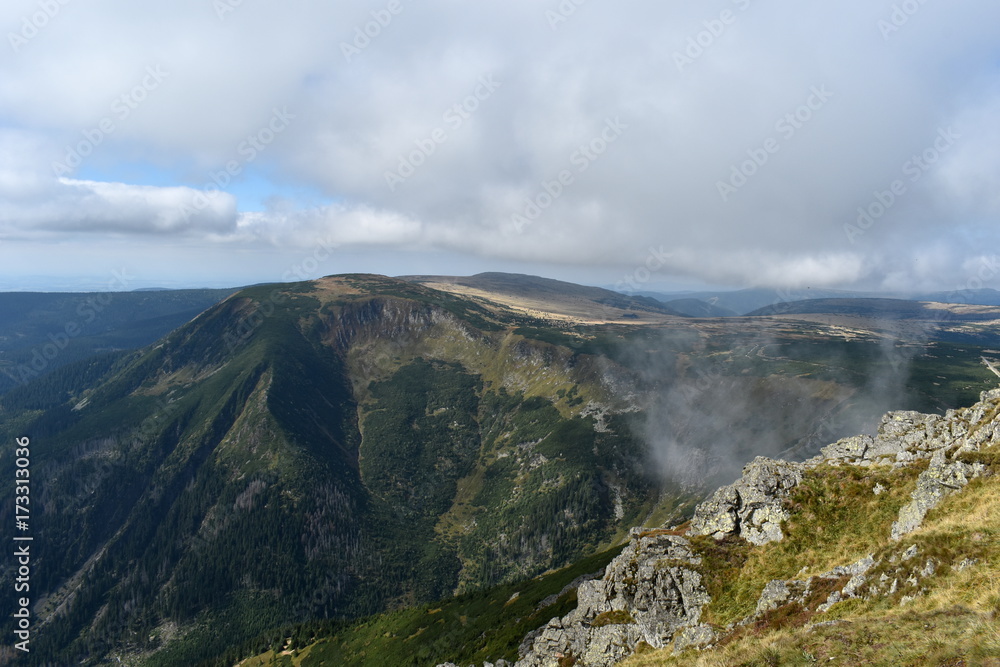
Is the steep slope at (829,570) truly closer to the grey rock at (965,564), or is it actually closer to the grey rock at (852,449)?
the grey rock at (965,564)

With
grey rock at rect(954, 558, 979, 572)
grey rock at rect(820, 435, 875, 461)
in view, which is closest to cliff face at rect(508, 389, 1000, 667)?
grey rock at rect(954, 558, 979, 572)

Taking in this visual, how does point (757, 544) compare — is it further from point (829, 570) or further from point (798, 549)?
point (829, 570)

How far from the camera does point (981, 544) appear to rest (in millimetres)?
30969

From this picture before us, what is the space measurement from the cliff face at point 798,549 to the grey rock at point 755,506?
0.54 ft

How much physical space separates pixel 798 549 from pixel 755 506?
8.19 m

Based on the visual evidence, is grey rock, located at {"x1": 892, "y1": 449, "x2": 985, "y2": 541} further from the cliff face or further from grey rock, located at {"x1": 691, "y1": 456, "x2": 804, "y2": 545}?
grey rock, located at {"x1": 691, "y1": 456, "x2": 804, "y2": 545}

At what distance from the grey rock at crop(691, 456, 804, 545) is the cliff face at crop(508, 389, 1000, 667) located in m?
0.16

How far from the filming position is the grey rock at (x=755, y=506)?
5394 centimetres

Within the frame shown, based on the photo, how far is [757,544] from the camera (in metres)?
53.6

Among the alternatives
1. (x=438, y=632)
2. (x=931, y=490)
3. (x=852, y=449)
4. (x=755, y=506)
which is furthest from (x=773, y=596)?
(x=438, y=632)

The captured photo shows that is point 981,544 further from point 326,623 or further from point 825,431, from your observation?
point 326,623

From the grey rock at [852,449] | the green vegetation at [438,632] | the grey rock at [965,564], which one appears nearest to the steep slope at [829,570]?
the grey rock at [965,564]

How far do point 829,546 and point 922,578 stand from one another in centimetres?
1693

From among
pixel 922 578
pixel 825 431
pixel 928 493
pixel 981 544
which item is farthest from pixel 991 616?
pixel 825 431
